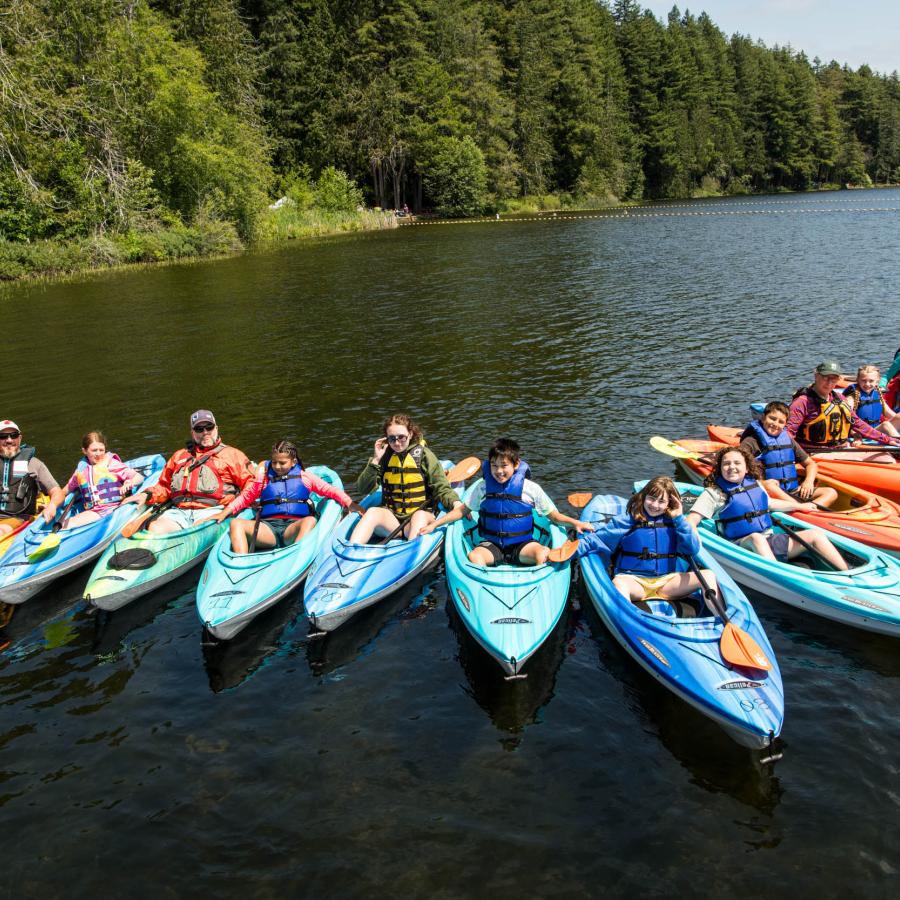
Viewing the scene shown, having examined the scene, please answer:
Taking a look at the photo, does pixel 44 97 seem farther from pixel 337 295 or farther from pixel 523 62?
pixel 523 62

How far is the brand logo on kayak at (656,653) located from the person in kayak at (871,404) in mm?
6859

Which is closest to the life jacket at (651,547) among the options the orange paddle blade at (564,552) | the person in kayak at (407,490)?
the orange paddle blade at (564,552)

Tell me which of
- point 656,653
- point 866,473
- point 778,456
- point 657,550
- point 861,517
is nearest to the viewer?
point 656,653

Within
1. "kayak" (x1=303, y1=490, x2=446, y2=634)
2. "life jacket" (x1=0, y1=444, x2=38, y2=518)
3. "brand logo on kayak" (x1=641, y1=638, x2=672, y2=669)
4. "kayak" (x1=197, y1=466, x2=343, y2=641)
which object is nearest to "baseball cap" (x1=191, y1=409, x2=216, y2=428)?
"kayak" (x1=197, y1=466, x2=343, y2=641)

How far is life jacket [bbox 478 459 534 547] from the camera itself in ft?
27.0

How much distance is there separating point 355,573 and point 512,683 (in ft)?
6.47

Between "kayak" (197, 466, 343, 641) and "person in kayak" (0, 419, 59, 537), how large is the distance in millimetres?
2854

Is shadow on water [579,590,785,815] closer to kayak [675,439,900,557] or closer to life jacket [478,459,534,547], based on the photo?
life jacket [478,459,534,547]

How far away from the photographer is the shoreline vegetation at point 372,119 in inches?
1315

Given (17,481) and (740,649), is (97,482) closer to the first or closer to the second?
(17,481)

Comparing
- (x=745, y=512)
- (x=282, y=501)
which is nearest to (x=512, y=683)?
(x=745, y=512)

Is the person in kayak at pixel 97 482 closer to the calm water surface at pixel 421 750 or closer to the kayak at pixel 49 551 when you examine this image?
the kayak at pixel 49 551

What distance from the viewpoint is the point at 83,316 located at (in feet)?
83.0

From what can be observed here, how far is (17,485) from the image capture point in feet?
31.5
